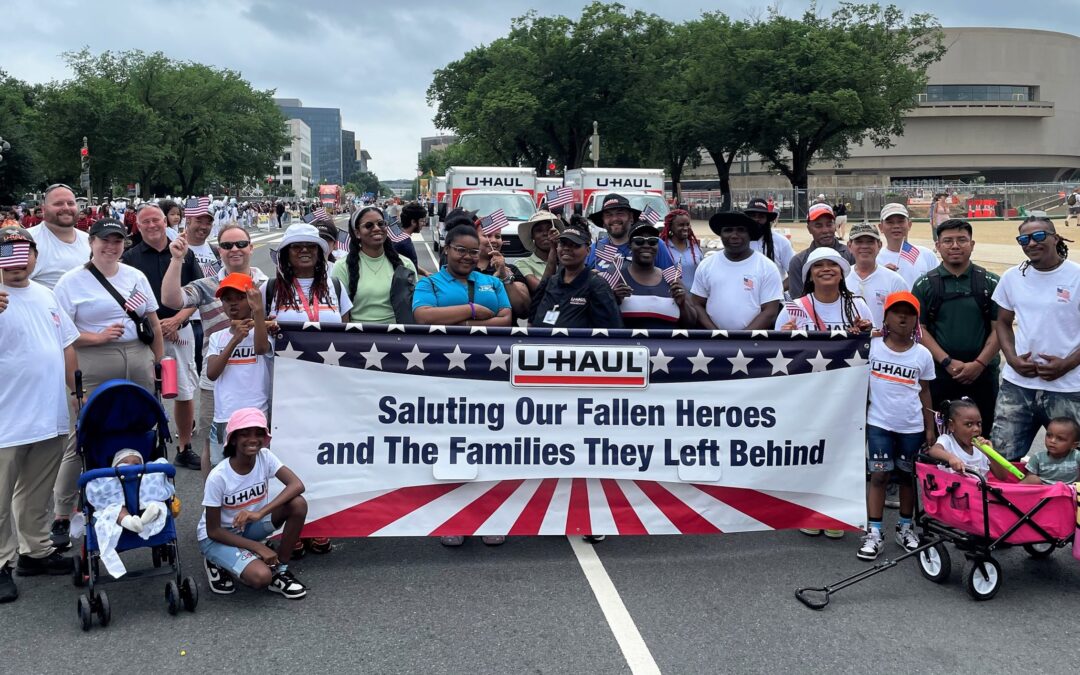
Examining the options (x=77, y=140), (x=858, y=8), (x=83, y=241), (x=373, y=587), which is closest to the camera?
(x=373, y=587)

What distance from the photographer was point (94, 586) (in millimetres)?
4469

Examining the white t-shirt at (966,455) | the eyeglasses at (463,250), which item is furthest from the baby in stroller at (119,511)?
the white t-shirt at (966,455)

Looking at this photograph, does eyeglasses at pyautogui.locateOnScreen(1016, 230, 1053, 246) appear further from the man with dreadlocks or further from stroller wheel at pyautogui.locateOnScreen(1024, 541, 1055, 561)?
stroller wheel at pyautogui.locateOnScreen(1024, 541, 1055, 561)

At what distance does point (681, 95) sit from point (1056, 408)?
53513 mm

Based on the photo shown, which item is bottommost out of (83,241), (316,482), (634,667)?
(634,667)

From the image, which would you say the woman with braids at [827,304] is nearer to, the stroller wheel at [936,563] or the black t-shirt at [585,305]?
the black t-shirt at [585,305]

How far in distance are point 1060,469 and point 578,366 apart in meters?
2.71

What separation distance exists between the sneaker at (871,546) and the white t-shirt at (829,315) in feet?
3.97

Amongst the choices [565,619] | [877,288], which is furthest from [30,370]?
[877,288]

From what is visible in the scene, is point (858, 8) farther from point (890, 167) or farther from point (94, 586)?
point (94, 586)

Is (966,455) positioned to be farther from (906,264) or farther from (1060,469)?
(906,264)

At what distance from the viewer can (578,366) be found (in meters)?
5.37

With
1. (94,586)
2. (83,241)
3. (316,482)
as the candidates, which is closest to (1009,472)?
(316,482)

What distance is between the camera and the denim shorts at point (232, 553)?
15.6ft
